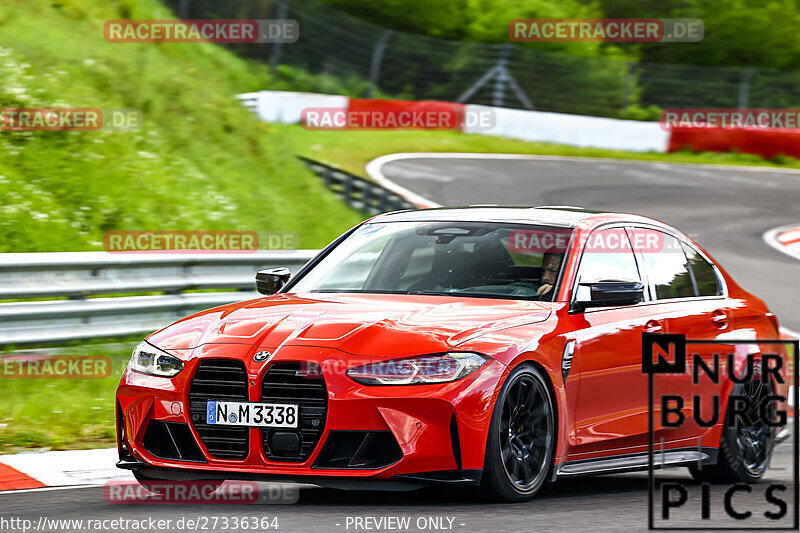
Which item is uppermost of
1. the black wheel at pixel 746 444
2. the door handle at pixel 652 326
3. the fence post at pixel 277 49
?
the fence post at pixel 277 49

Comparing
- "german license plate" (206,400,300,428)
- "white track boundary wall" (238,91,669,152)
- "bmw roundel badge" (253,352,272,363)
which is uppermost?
"white track boundary wall" (238,91,669,152)

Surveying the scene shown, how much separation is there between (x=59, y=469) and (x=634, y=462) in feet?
10.4

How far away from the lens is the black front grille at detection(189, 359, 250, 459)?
6.28 meters

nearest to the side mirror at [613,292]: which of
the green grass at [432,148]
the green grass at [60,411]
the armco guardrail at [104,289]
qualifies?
the green grass at [60,411]

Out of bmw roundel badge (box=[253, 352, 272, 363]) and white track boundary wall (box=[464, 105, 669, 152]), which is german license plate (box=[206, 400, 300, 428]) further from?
white track boundary wall (box=[464, 105, 669, 152])

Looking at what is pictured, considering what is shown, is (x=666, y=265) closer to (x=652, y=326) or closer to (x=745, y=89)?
(x=652, y=326)

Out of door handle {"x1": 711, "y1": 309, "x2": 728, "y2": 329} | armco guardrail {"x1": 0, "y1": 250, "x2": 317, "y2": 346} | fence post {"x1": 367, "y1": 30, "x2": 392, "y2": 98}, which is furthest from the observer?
fence post {"x1": 367, "y1": 30, "x2": 392, "y2": 98}

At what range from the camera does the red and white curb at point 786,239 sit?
75.0 feet

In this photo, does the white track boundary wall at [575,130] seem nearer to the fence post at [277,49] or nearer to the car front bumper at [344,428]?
the fence post at [277,49]

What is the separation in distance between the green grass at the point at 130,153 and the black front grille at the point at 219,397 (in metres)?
7.99

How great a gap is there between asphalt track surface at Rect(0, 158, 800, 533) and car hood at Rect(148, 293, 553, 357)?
29.9 inches

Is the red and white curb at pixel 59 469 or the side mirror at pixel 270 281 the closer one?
the red and white curb at pixel 59 469

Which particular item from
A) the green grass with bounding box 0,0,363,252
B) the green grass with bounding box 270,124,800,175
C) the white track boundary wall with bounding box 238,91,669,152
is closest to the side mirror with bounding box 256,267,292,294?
the green grass with bounding box 0,0,363,252

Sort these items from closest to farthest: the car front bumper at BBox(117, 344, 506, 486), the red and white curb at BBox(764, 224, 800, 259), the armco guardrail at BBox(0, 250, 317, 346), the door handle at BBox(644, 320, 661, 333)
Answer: the car front bumper at BBox(117, 344, 506, 486) → the door handle at BBox(644, 320, 661, 333) → the armco guardrail at BBox(0, 250, 317, 346) → the red and white curb at BBox(764, 224, 800, 259)
